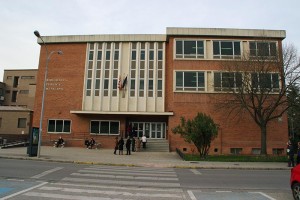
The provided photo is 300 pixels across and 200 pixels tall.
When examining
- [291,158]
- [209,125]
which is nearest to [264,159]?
[291,158]

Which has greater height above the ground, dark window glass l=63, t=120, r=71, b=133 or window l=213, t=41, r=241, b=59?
window l=213, t=41, r=241, b=59

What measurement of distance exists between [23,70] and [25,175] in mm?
64250

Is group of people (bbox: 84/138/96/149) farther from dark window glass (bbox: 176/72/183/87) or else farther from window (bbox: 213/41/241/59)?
window (bbox: 213/41/241/59)

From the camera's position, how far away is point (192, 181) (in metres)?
11.6

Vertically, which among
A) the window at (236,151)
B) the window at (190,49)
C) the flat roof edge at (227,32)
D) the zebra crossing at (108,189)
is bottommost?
the zebra crossing at (108,189)

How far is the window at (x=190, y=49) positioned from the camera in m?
31.0

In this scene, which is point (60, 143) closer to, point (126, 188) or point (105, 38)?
point (105, 38)

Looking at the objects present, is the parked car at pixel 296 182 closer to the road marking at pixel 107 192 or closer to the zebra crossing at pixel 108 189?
the zebra crossing at pixel 108 189

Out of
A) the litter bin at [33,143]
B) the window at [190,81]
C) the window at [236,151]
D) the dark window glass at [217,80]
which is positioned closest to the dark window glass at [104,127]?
the window at [190,81]

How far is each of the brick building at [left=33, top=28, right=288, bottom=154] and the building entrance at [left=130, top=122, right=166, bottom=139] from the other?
0.39 feet

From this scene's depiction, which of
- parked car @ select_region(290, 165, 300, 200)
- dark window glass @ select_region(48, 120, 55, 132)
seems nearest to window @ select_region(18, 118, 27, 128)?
dark window glass @ select_region(48, 120, 55, 132)

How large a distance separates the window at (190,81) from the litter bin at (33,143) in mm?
15197

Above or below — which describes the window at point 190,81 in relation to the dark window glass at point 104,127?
above

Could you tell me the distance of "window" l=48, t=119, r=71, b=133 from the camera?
1286 inches
